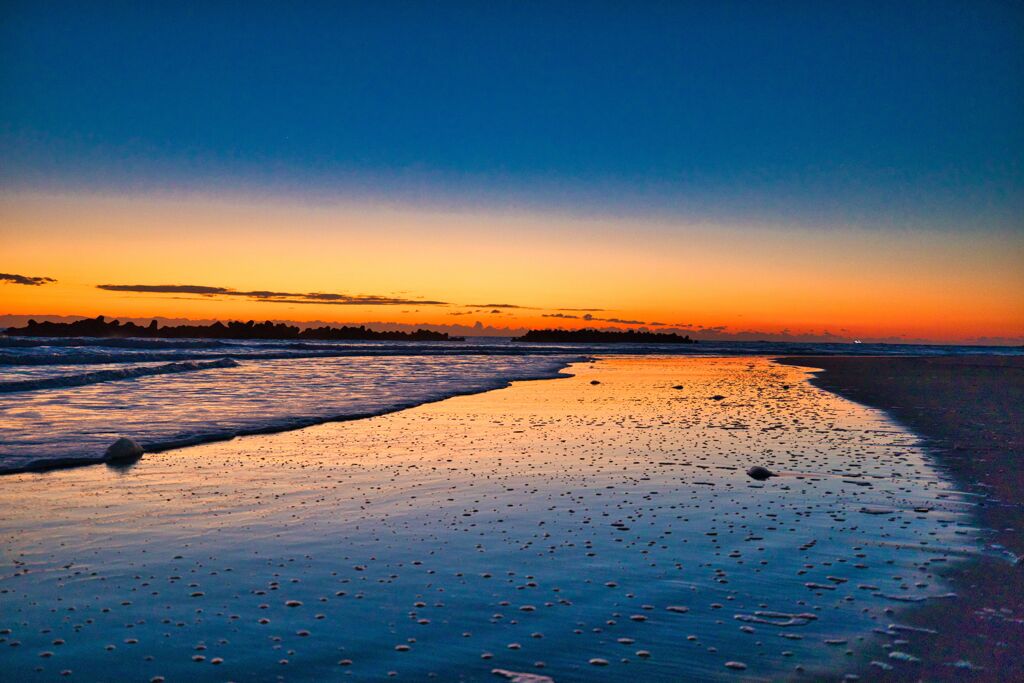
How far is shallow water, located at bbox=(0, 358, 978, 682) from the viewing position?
4.72 metres

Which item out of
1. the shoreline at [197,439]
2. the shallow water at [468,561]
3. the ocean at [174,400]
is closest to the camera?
the shallow water at [468,561]

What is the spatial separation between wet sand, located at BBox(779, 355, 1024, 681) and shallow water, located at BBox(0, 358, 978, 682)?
0.25 m

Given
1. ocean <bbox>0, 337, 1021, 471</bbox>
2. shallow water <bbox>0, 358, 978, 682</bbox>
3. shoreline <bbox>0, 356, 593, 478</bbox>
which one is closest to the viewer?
shallow water <bbox>0, 358, 978, 682</bbox>

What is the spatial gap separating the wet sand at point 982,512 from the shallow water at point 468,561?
0.25 metres

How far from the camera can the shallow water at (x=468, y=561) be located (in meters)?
4.72

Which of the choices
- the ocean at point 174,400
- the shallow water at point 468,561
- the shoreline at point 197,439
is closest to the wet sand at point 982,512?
the shallow water at point 468,561

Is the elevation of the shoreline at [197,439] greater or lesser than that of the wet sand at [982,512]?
lesser

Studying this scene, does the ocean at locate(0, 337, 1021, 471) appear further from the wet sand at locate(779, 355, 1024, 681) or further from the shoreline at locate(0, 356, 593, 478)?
the wet sand at locate(779, 355, 1024, 681)

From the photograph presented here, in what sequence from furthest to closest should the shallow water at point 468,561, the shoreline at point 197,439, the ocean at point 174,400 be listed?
the ocean at point 174,400, the shoreline at point 197,439, the shallow water at point 468,561

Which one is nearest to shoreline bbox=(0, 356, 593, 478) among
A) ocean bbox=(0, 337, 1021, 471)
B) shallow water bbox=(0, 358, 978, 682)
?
ocean bbox=(0, 337, 1021, 471)

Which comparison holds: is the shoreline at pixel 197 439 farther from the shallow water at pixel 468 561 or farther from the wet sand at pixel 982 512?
the wet sand at pixel 982 512

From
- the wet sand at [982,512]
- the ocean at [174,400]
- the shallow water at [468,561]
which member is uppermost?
the wet sand at [982,512]

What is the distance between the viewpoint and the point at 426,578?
6.13 meters

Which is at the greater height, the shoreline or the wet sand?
the wet sand
